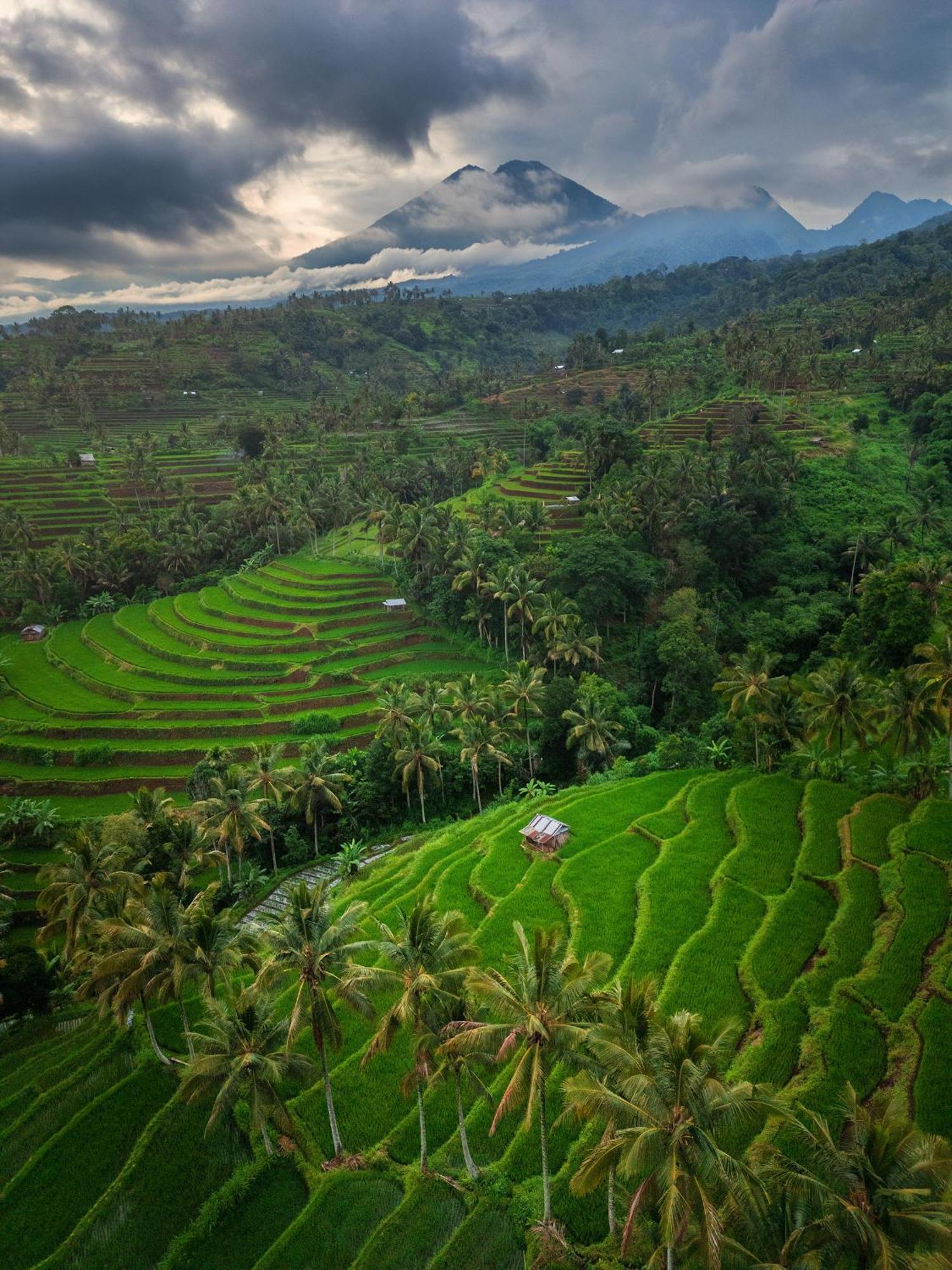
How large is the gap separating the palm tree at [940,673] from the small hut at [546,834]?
18.8m

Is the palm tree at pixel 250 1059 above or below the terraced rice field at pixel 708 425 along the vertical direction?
below

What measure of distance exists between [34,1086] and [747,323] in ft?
558

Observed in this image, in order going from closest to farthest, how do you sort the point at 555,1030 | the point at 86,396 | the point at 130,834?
1. the point at 555,1030
2. the point at 130,834
3. the point at 86,396

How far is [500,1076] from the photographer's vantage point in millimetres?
22969

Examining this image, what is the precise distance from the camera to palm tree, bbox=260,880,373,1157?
1933 cm

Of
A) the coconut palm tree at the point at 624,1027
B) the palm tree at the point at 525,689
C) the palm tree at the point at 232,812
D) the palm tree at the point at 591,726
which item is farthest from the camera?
the palm tree at the point at 525,689

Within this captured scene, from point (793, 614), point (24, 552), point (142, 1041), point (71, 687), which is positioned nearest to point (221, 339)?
point (24, 552)

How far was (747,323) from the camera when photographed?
5974 inches

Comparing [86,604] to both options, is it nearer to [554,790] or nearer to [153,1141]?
[554,790]

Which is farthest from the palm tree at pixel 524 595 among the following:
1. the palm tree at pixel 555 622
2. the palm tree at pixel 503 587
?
the palm tree at pixel 555 622

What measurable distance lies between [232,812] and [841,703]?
3488cm

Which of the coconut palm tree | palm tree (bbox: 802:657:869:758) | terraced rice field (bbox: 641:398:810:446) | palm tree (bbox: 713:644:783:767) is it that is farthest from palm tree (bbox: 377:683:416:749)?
terraced rice field (bbox: 641:398:810:446)

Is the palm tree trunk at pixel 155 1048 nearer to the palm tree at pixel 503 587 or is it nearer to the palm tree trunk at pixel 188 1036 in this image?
the palm tree trunk at pixel 188 1036

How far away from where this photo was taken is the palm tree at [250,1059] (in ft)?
64.0
